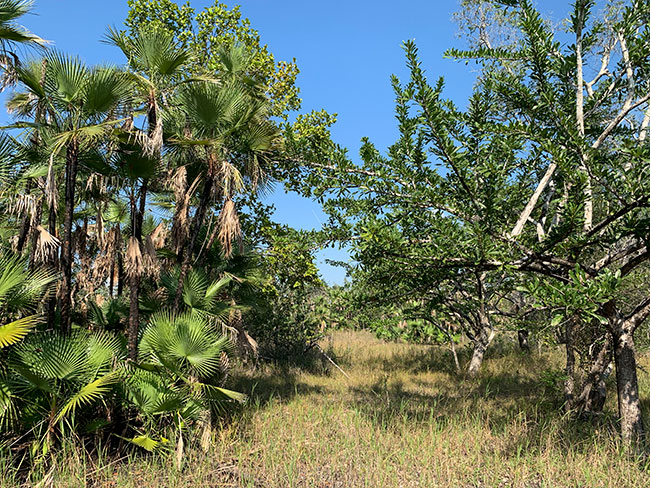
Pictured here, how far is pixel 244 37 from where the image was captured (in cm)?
1158

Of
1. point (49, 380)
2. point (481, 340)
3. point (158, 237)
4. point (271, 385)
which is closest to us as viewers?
point (49, 380)

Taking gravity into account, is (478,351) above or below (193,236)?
below

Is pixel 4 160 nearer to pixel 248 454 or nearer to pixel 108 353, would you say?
pixel 108 353

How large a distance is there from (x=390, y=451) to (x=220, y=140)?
5225mm

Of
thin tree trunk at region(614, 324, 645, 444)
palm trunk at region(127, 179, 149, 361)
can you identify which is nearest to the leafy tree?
thin tree trunk at region(614, 324, 645, 444)

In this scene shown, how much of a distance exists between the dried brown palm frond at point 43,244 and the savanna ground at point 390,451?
2.44 meters

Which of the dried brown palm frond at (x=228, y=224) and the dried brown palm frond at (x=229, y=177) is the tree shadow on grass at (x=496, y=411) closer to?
the dried brown palm frond at (x=228, y=224)

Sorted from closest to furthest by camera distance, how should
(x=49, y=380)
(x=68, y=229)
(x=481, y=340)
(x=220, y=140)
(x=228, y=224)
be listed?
(x=49, y=380) < (x=68, y=229) < (x=228, y=224) < (x=220, y=140) < (x=481, y=340)

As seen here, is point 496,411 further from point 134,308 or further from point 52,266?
point 52,266

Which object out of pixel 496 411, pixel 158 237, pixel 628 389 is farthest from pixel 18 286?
pixel 496 411

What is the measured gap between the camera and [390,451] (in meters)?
6.17

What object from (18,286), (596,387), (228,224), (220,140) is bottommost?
(596,387)

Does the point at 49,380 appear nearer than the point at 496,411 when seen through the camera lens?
Yes

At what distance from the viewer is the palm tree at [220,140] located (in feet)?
23.1
